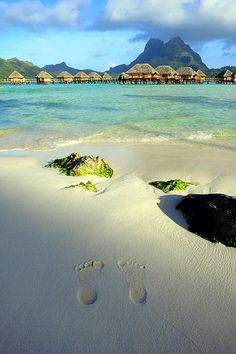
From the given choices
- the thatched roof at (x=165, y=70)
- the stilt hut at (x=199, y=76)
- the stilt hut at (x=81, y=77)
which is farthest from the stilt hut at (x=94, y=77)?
the stilt hut at (x=199, y=76)

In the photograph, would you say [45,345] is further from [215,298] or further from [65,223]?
[65,223]

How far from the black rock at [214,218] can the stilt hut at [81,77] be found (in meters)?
102

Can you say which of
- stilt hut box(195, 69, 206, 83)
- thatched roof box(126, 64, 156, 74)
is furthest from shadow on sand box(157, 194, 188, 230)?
stilt hut box(195, 69, 206, 83)

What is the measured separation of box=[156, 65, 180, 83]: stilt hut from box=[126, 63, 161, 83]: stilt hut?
1248mm

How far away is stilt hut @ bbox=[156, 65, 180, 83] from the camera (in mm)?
84000

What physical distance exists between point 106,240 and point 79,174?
Result: 297 centimetres

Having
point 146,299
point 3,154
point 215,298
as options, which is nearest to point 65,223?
point 146,299

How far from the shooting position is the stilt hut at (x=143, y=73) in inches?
3219

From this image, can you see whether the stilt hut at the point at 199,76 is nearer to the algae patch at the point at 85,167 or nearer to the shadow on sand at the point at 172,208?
the algae patch at the point at 85,167

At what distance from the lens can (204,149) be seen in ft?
35.4

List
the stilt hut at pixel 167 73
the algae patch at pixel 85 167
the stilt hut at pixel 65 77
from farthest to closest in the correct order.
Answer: the stilt hut at pixel 65 77, the stilt hut at pixel 167 73, the algae patch at pixel 85 167

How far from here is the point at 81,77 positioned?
10281cm

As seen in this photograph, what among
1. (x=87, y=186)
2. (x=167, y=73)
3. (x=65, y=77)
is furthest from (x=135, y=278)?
(x=65, y=77)

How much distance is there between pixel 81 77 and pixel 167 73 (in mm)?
30635
